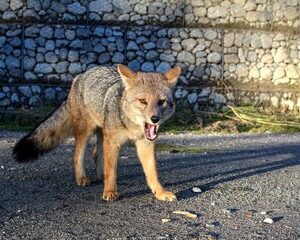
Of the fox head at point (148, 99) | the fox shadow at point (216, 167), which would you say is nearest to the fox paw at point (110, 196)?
the fox shadow at point (216, 167)

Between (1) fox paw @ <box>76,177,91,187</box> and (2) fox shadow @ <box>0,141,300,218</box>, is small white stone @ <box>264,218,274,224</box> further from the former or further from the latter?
(1) fox paw @ <box>76,177,91,187</box>

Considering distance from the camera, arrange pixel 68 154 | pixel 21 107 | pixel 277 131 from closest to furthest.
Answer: pixel 68 154
pixel 277 131
pixel 21 107

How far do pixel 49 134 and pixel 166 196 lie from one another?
1987 mm

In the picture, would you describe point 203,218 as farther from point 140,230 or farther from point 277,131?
point 277,131

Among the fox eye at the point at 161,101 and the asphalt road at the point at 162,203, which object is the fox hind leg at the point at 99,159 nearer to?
the asphalt road at the point at 162,203

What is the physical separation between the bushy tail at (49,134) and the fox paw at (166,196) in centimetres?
180

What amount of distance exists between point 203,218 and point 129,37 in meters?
12.3

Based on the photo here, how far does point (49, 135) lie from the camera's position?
838 centimetres

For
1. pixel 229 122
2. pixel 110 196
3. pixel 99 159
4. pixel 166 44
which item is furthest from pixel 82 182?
pixel 166 44

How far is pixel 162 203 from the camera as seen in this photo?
6965 mm

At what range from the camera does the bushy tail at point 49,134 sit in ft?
26.9

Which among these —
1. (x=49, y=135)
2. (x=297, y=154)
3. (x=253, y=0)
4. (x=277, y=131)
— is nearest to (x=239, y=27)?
(x=253, y=0)

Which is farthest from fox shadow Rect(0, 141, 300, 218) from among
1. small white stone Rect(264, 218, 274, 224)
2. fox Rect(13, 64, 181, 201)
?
small white stone Rect(264, 218, 274, 224)

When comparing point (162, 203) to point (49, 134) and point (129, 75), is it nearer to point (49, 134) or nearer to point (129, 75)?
point (129, 75)
